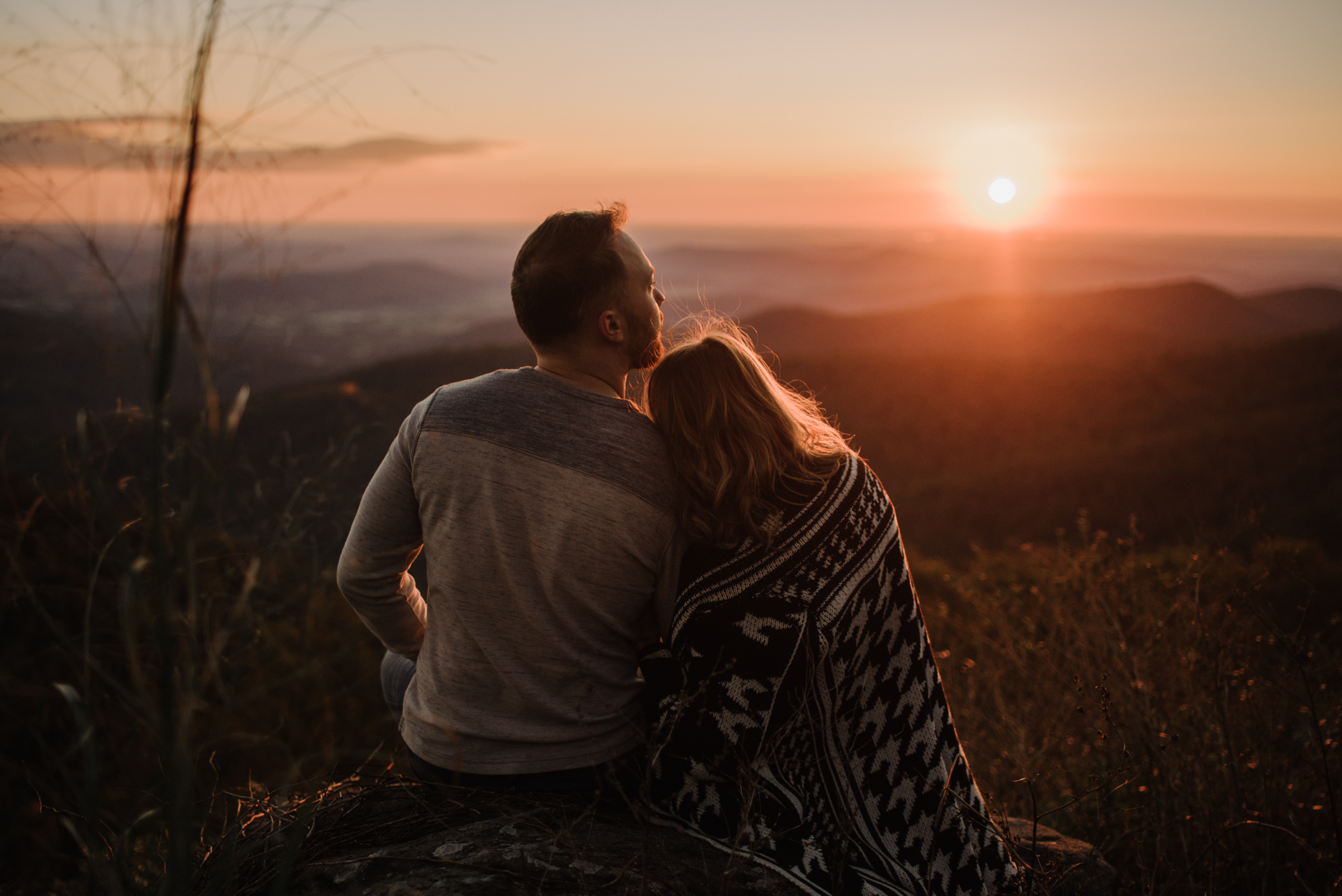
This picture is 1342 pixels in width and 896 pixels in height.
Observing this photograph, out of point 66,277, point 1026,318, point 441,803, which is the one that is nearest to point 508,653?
point 441,803

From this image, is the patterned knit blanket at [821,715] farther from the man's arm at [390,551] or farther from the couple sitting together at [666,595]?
the man's arm at [390,551]

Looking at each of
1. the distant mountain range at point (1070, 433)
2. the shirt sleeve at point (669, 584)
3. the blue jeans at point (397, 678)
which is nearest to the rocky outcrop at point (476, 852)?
the blue jeans at point (397, 678)

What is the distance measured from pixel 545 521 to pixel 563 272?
0.57 meters

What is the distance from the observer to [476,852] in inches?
67.4

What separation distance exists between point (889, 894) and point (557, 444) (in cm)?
128

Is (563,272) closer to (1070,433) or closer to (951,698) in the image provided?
(951,698)

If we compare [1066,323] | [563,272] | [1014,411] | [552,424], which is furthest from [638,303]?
[1066,323]

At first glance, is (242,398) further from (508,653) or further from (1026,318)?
(1026,318)

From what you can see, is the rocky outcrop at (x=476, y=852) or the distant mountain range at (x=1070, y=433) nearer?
the rocky outcrop at (x=476, y=852)

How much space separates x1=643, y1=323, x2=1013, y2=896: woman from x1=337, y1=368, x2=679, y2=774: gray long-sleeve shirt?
12 cm

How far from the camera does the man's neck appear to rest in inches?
70.1

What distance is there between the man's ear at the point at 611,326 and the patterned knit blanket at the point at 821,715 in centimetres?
54

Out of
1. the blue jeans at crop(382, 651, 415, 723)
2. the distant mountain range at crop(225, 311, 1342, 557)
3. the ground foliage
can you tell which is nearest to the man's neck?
the ground foliage

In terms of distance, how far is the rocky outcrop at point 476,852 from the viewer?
1608 millimetres
